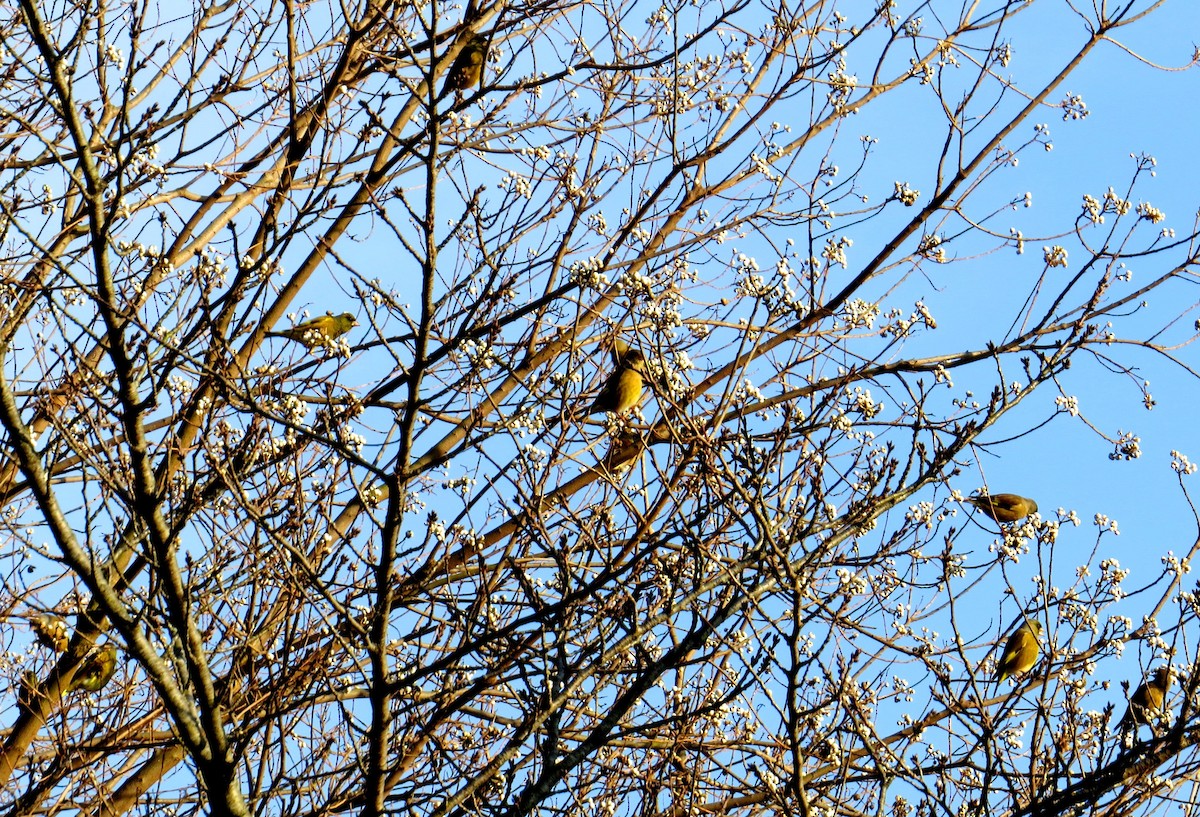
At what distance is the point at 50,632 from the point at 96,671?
1.28 ft

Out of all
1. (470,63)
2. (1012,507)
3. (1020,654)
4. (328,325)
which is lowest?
(1020,654)

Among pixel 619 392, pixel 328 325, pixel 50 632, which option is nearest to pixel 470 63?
pixel 328 325

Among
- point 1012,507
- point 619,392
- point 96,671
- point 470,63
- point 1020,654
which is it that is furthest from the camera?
point 1012,507

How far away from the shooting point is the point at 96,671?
21.8ft

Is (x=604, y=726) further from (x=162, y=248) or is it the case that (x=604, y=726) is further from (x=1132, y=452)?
(x=162, y=248)

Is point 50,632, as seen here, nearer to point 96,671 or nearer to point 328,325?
point 96,671

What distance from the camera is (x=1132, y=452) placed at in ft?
17.0

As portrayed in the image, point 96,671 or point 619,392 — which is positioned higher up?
point 619,392

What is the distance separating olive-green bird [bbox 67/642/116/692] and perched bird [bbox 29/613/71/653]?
0.18m

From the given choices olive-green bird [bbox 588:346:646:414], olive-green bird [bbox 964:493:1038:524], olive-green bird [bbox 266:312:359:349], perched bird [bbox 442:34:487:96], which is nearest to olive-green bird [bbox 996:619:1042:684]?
olive-green bird [bbox 964:493:1038:524]

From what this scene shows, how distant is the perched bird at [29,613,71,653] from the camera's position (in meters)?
6.30

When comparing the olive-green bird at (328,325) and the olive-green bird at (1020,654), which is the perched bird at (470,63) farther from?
the olive-green bird at (1020,654)

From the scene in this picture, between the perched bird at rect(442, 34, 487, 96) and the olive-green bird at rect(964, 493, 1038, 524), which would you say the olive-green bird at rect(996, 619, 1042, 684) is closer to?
the olive-green bird at rect(964, 493, 1038, 524)

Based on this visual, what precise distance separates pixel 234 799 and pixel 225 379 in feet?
5.83
